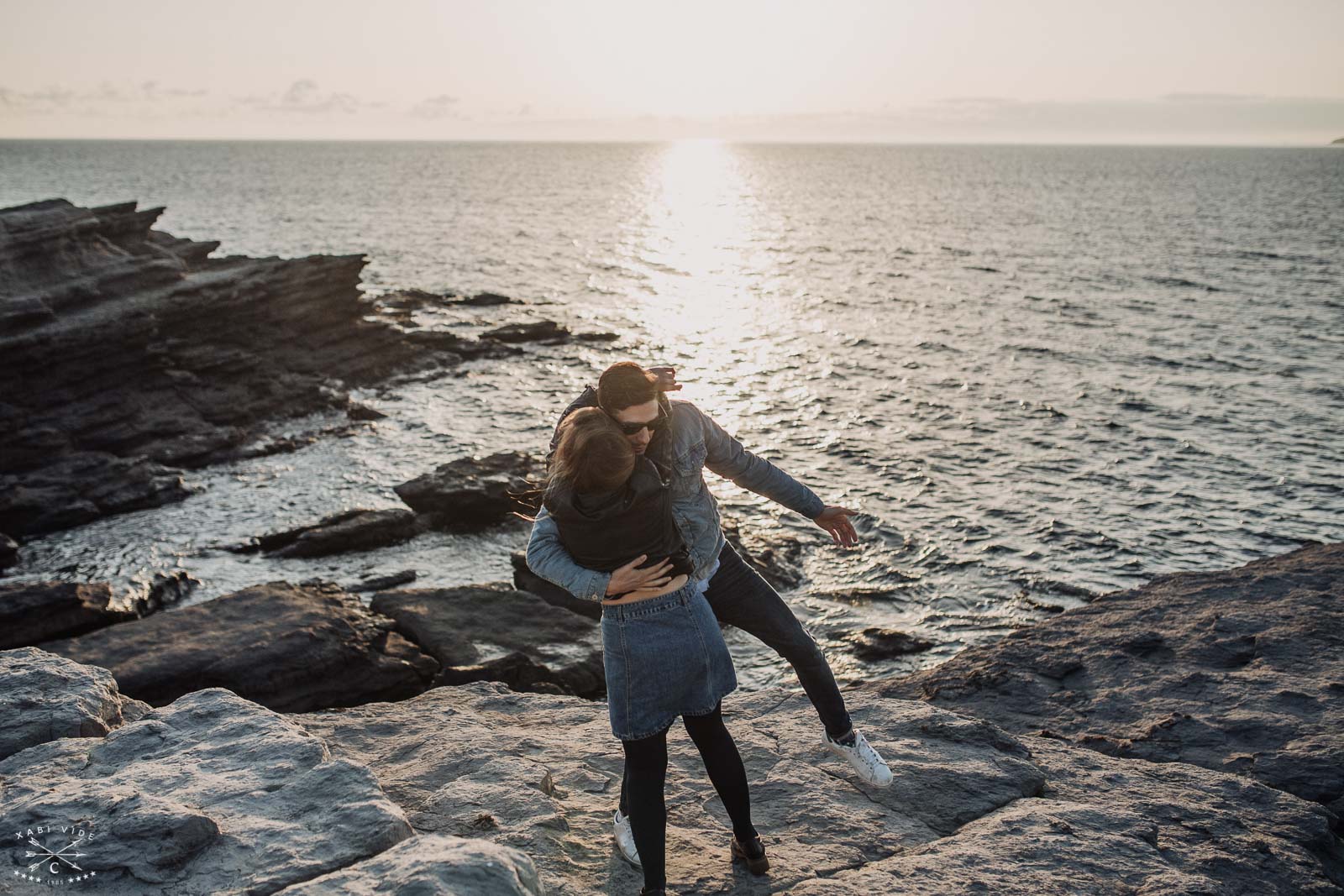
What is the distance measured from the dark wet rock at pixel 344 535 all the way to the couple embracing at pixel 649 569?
37.5 ft

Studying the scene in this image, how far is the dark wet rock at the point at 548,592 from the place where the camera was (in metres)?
12.7

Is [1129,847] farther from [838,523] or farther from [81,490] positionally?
[81,490]

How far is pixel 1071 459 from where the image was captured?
19.8 meters

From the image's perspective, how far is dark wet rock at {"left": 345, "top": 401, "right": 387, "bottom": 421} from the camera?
2245cm

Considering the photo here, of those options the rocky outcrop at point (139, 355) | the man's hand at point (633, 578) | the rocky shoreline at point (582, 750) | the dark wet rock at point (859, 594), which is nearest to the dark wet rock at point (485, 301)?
the rocky outcrop at point (139, 355)

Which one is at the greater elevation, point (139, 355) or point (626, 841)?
point (139, 355)

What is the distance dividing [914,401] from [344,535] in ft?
49.4

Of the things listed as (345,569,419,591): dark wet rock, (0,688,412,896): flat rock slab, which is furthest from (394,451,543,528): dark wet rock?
(0,688,412,896): flat rock slab

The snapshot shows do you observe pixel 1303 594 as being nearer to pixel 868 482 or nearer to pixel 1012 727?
pixel 1012 727

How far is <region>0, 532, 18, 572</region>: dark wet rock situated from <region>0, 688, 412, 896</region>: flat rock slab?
11.9 m

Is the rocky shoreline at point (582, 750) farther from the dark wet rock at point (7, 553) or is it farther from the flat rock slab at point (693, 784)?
the dark wet rock at point (7, 553)

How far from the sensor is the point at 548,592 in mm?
12984

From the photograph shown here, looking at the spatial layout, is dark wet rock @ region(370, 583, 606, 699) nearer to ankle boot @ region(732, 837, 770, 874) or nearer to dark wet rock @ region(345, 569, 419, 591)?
dark wet rock @ region(345, 569, 419, 591)

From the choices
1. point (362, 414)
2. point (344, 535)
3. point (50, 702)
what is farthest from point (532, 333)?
point (50, 702)
